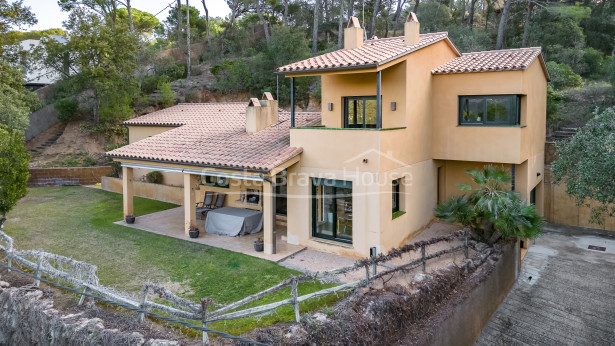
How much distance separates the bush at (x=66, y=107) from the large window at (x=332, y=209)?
25691 mm

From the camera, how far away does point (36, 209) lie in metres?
20.8

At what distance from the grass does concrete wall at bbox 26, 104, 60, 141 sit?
43.2 ft

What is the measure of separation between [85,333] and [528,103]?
613 inches

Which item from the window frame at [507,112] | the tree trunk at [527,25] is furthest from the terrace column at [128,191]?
the tree trunk at [527,25]

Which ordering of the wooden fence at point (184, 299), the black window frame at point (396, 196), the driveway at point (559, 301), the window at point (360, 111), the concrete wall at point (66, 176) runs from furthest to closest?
the concrete wall at point (66, 176) < the window at point (360, 111) < the black window frame at point (396, 196) < the driveway at point (559, 301) < the wooden fence at point (184, 299)

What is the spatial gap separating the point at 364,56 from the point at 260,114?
6.01m

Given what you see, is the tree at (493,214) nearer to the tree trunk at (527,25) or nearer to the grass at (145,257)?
the grass at (145,257)

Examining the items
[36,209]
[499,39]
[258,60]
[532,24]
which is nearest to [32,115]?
[36,209]

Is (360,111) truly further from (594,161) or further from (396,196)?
(594,161)

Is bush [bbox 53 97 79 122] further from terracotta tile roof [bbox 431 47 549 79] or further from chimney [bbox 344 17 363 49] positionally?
terracotta tile roof [bbox 431 47 549 79]

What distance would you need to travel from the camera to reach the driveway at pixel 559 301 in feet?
37.8

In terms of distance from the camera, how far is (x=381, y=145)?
13320 mm

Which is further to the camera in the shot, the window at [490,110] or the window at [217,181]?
the window at [217,181]

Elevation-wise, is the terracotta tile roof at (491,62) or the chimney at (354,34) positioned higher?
the chimney at (354,34)
